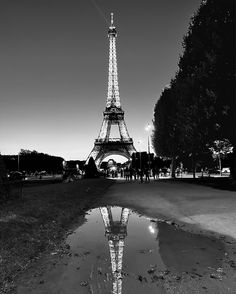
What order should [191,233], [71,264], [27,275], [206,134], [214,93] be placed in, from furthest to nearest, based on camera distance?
[206,134]
[214,93]
[191,233]
[71,264]
[27,275]

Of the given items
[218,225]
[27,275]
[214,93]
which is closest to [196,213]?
[218,225]

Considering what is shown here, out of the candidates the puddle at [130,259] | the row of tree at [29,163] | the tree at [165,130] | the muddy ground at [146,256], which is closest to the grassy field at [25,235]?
the muddy ground at [146,256]

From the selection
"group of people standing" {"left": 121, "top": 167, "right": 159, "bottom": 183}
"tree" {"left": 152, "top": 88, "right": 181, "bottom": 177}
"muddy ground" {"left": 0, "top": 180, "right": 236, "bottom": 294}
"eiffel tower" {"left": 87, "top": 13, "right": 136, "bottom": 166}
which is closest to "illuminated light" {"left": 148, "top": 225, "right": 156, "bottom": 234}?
"muddy ground" {"left": 0, "top": 180, "right": 236, "bottom": 294}

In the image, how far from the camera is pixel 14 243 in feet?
23.6

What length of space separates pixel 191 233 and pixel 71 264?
12.6 ft

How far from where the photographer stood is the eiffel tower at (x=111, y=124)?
301 ft

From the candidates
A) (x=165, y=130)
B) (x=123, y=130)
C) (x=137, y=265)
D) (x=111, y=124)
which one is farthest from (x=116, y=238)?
(x=111, y=124)

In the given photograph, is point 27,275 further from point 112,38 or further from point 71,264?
point 112,38

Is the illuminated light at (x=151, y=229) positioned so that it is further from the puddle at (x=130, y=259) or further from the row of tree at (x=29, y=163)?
the row of tree at (x=29, y=163)

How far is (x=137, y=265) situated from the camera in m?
5.98

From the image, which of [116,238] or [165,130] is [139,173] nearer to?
[165,130]

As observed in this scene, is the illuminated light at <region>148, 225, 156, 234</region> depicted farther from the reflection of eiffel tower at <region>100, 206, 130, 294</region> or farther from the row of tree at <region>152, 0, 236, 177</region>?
the row of tree at <region>152, 0, 236, 177</region>

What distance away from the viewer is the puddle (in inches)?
199

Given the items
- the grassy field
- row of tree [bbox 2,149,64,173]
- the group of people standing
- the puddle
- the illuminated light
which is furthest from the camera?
row of tree [bbox 2,149,64,173]
